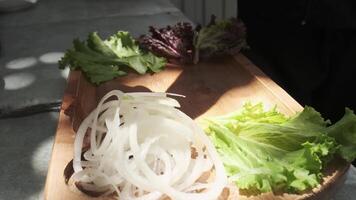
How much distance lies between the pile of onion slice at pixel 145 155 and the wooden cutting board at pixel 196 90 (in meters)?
0.08

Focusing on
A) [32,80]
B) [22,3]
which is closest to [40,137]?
[32,80]

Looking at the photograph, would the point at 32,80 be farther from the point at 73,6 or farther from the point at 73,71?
the point at 73,6

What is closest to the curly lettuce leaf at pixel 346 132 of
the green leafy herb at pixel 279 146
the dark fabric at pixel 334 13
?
the green leafy herb at pixel 279 146

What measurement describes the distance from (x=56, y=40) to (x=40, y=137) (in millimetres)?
723

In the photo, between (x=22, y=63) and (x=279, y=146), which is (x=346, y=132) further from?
(x=22, y=63)

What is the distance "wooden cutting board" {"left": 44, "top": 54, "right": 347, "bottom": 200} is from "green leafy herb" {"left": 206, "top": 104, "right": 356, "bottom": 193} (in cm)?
13

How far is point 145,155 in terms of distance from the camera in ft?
2.64

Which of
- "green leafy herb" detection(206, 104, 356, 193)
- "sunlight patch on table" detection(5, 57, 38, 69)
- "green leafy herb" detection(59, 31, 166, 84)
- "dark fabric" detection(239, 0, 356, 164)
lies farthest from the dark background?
"sunlight patch on table" detection(5, 57, 38, 69)

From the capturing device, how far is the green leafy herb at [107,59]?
1.25m

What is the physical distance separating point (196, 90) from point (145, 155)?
1.43 ft

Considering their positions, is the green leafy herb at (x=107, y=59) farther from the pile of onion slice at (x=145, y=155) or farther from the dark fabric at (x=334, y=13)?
the dark fabric at (x=334, y=13)

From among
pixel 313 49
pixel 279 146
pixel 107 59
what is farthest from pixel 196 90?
pixel 313 49

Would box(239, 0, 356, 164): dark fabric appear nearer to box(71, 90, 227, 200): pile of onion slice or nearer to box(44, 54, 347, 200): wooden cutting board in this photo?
box(44, 54, 347, 200): wooden cutting board

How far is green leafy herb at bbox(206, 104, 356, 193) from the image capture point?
774 mm
